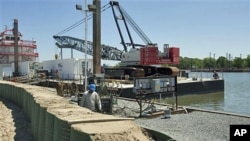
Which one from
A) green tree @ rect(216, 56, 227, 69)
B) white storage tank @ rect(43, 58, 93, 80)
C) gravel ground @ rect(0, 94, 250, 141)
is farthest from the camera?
green tree @ rect(216, 56, 227, 69)

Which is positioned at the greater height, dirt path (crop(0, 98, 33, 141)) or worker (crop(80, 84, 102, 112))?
worker (crop(80, 84, 102, 112))

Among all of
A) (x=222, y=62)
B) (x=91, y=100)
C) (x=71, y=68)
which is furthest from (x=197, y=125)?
(x=222, y=62)

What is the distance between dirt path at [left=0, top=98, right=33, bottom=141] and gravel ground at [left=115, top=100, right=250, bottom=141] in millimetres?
3305

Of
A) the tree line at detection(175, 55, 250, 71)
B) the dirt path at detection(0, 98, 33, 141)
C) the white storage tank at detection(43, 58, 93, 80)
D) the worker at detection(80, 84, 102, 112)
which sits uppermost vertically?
the tree line at detection(175, 55, 250, 71)

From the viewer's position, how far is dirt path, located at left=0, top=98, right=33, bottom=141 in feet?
30.4

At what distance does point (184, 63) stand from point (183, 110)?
168097 millimetres

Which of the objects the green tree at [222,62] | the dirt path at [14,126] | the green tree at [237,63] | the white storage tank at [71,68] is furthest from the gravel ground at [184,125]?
the green tree at [222,62]

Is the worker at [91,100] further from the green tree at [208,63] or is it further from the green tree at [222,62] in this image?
the green tree at [208,63]

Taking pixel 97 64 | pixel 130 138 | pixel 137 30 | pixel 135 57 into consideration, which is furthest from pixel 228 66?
pixel 130 138

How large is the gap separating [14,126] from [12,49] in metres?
42.7

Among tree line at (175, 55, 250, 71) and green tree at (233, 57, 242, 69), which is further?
green tree at (233, 57, 242, 69)

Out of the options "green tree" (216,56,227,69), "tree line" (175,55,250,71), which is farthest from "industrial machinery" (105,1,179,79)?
"green tree" (216,56,227,69)

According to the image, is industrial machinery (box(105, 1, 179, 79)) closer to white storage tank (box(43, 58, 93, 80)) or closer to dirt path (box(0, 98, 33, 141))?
white storage tank (box(43, 58, 93, 80))

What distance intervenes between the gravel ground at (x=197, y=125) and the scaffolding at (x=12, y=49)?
4179 centimetres
